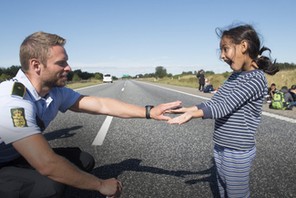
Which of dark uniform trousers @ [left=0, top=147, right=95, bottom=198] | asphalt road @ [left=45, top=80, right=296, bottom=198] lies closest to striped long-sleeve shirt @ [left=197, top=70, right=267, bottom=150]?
asphalt road @ [left=45, top=80, right=296, bottom=198]

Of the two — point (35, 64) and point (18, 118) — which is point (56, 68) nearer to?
point (35, 64)

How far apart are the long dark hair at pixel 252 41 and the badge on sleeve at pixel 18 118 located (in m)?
1.82

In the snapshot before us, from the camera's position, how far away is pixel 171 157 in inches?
200

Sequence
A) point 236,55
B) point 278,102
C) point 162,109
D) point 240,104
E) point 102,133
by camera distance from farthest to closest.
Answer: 1. point 278,102
2. point 102,133
3. point 162,109
4. point 236,55
5. point 240,104

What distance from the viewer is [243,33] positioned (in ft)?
9.05

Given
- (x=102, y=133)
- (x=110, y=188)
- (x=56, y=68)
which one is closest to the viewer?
(x=110, y=188)

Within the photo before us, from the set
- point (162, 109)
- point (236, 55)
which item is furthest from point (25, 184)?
point (236, 55)

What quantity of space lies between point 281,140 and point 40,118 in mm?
4792

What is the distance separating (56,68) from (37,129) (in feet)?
2.32

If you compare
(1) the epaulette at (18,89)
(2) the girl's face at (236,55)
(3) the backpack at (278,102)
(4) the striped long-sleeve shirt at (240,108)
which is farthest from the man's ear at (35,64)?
(3) the backpack at (278,102)

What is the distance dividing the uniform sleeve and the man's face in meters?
0.48

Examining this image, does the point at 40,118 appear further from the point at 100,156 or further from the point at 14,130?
the point at 100,156

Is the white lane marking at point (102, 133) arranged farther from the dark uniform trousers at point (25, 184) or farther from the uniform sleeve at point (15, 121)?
the uniform sleeve at point (15, 121)

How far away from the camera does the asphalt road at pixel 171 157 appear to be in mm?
3725
